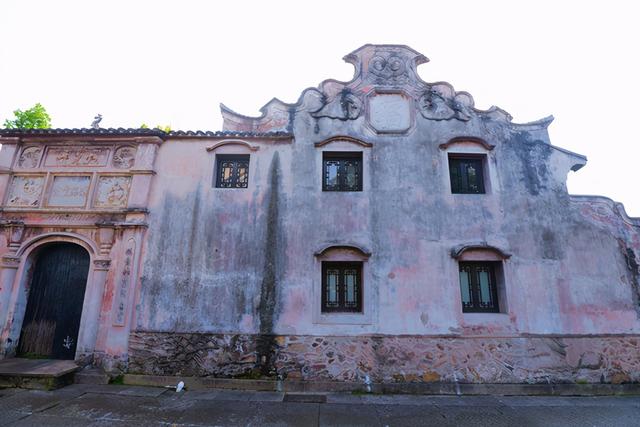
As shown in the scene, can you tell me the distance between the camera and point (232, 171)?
350 inches

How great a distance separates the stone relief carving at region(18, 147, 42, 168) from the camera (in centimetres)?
885

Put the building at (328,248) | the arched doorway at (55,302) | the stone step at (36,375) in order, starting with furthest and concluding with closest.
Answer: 1. the arched doorway at (55,302)
2. the building at (328,248)
3. the stone step at (36,375)

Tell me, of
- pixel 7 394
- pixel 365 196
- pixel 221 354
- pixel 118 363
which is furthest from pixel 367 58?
pixel 7 394

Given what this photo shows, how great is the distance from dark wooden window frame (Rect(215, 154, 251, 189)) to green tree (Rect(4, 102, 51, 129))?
1219 centimetres

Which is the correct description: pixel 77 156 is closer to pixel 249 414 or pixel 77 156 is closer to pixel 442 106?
pixel 249 414

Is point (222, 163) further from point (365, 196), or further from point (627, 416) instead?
point (627, 416)

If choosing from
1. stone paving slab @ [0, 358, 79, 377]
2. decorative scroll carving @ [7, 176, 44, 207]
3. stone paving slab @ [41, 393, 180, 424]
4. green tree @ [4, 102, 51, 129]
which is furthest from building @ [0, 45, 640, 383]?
green tree @ [4, 102, 51, 129]

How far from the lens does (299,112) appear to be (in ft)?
30.1

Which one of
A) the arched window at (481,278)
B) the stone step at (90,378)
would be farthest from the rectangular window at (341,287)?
the stone step at (90,378)

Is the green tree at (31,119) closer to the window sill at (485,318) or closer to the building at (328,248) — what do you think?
the building at (328,248)

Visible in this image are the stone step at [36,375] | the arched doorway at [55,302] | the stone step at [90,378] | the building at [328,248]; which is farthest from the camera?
the arched doorway at [55,302]

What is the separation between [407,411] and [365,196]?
494 centimetres

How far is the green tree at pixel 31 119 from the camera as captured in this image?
14664 mm

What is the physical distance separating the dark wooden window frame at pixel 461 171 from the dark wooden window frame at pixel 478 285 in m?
1.99
